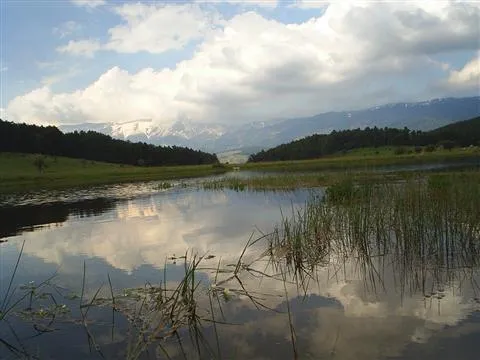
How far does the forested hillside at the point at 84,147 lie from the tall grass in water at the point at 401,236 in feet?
443

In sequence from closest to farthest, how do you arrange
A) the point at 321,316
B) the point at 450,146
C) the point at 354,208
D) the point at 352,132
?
the point at 321,316 < the point at 354,208 < the point at 450,146 < the point at 352,132

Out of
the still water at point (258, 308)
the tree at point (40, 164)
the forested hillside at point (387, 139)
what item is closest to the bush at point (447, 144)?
the forested hillside at point (387, 139)

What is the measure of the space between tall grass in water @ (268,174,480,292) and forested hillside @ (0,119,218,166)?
135076 millimetres

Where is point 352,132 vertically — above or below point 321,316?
above

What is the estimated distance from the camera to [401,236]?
16094mm

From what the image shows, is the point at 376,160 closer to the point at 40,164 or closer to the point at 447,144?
the point at 447,144

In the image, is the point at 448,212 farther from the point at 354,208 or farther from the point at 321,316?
the point at 321,316

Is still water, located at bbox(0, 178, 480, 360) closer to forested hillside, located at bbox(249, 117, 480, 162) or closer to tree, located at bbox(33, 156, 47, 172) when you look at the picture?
tree, located at bbox(33, 156, 47, 172)

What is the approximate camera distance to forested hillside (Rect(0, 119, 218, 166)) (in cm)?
13512

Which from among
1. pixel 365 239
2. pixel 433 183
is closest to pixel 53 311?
pixel 365 239

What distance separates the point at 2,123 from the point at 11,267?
435 ft

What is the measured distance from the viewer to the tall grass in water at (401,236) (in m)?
14.3

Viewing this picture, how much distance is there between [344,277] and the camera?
13.6 meters

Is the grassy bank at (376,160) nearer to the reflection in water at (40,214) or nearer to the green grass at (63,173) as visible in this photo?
the green grass at (63,173)
